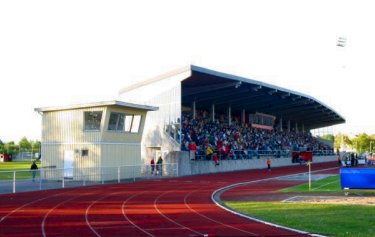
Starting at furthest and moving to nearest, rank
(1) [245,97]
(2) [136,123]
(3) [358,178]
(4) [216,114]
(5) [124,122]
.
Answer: (4) [216,114], (1) [245,97], (2) [136,123], (5) [124,122], (3) [358,178]

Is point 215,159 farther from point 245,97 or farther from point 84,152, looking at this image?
point 84,152

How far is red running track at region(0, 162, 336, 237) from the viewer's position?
40.9 ft

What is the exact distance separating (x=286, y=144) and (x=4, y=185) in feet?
136

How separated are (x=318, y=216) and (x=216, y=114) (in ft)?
131

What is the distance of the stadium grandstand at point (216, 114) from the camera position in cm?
3778

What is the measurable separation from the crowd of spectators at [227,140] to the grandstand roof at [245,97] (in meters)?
2.04

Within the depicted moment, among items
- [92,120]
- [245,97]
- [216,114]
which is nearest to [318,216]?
[92,120]

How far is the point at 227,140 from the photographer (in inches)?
1838

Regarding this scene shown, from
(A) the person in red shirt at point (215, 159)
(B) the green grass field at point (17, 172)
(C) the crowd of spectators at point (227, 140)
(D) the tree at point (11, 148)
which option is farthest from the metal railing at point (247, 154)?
(D) the tree at point (11, 148)

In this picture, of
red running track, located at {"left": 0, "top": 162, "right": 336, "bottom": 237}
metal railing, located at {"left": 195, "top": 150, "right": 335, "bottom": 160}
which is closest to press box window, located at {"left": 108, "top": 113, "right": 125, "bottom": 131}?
red running track, located at {"left": 0, "top": 162, "right": 336, "bottom": 237}

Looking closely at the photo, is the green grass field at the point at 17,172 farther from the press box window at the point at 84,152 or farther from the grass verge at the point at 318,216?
the grass verge at the point at 318,216

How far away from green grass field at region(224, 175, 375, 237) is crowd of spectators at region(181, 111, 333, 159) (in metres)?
20.5

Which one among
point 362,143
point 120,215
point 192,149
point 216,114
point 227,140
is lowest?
point 120,215

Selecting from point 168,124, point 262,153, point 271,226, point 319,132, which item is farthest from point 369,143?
point 271,226
